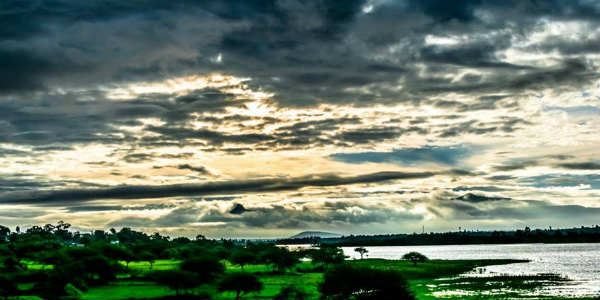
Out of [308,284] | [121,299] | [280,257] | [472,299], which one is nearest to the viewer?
[472,299]

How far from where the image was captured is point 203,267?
125188 millimetres

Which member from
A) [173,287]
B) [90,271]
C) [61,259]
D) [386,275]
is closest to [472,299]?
[386,275]

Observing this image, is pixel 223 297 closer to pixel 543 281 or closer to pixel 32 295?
pixel 32 295

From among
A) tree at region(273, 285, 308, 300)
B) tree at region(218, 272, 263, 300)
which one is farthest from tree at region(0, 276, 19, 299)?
tree at region(273, 285, 308, 300)

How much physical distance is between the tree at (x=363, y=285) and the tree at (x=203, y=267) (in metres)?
41.8

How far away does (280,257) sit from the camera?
6875 inches

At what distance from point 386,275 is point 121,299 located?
47289mm

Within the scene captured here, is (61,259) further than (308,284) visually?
Yes

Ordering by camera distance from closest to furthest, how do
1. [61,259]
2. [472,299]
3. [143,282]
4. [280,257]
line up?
[472,299]
[143,282]
[61,259]
[280,257]

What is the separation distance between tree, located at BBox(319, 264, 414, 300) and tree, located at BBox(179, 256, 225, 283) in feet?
137

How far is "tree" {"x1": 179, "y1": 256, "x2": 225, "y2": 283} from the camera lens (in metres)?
123

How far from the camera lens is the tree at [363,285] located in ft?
263

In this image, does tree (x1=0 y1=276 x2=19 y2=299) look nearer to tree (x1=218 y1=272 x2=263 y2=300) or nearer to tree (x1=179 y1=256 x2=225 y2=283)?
tree (x1=179 y1=256 x2=225 y2=283)

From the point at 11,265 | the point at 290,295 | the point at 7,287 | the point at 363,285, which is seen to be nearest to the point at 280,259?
the point at 11,265
